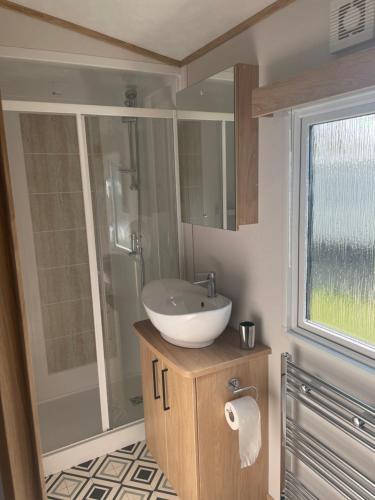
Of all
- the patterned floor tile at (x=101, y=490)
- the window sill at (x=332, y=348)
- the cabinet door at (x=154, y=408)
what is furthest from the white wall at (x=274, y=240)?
the patterned floor tile at (x=101, y=490)

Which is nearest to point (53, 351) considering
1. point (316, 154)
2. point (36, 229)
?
point (36, 229)

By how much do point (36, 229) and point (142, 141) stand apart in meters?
0.90

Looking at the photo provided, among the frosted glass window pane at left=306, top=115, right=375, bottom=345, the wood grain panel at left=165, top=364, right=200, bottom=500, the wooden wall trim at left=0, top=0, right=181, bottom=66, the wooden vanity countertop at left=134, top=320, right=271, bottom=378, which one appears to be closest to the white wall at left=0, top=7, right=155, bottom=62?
the wooden wall trim at left=0, top=0, right=181, bottom=66

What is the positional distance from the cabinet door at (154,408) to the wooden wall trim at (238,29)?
1555 millimetres

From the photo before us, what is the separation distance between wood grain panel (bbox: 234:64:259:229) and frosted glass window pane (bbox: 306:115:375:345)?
30 cm

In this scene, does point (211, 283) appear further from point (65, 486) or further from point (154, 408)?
point (65, 486)

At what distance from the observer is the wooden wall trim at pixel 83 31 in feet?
6.17

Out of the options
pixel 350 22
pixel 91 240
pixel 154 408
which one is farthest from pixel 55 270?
pixel 350 22

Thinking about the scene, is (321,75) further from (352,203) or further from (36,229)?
(36,229)

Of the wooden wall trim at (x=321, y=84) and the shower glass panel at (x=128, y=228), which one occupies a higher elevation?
the wooden wall trim at (x=321, y=84)

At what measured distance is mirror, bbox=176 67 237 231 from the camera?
1792 mm

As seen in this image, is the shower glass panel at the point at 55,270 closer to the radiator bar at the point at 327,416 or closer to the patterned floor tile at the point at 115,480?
the patterned floor tile at the point at 115,480

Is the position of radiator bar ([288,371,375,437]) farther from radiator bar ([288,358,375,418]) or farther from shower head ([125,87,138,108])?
shower head ([125,87,138,108])

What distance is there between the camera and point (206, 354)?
5.92 feet
